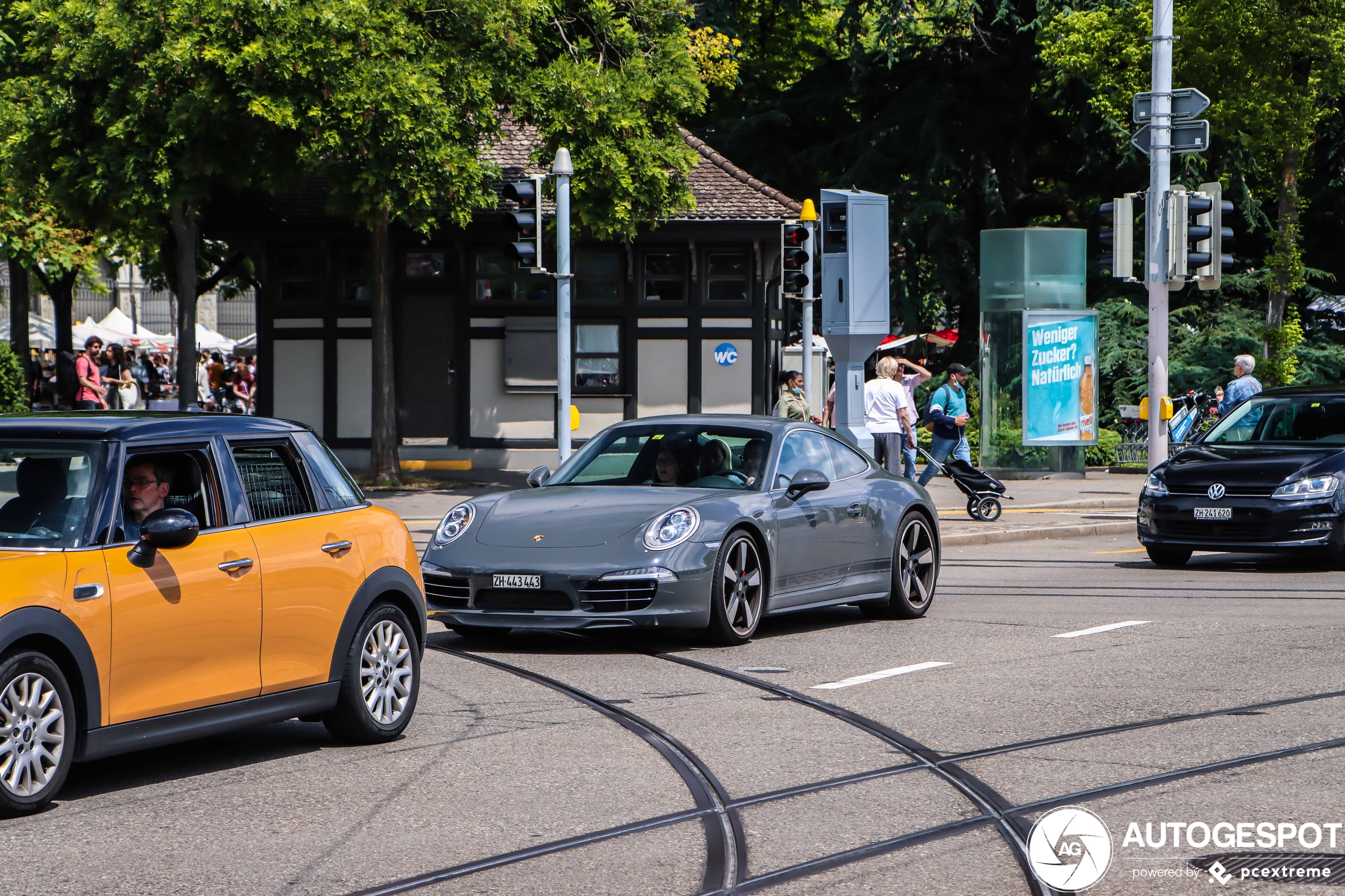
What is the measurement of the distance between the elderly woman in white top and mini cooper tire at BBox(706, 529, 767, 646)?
10.1 m

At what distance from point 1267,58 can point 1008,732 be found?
89.3 ft

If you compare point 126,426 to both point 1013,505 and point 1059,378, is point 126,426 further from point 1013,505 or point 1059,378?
point 1059,378

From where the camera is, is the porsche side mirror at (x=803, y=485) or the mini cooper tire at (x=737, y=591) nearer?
the mini cooper tire at (x=737, y=591)

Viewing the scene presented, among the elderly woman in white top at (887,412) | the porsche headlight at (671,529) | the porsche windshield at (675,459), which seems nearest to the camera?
the porsche headlight at (671,529)

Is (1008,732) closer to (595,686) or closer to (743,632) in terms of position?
(595,686)

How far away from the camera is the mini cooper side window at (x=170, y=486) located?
21.4 ft

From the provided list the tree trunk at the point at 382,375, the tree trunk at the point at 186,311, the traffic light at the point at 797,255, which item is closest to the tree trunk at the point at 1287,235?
the traffic light at the point at 797,255

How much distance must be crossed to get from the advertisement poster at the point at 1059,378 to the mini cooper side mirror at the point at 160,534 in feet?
68.0

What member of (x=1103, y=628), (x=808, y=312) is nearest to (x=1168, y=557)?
(x=1103, y=628)

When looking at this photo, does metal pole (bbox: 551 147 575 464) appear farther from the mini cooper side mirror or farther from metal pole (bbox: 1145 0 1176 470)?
the mini cooper side mirror

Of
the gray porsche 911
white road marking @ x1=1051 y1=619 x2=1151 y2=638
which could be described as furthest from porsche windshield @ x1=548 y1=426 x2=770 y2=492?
white road marking @ x1=1051 y1=619 x2=1151 y2=638

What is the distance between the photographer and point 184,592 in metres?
6.31

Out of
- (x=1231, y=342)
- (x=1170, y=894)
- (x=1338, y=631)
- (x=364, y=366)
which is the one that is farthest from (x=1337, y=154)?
(x=1170, y=894)

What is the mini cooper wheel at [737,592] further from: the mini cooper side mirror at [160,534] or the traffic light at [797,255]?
the traffic light at [797,255]
